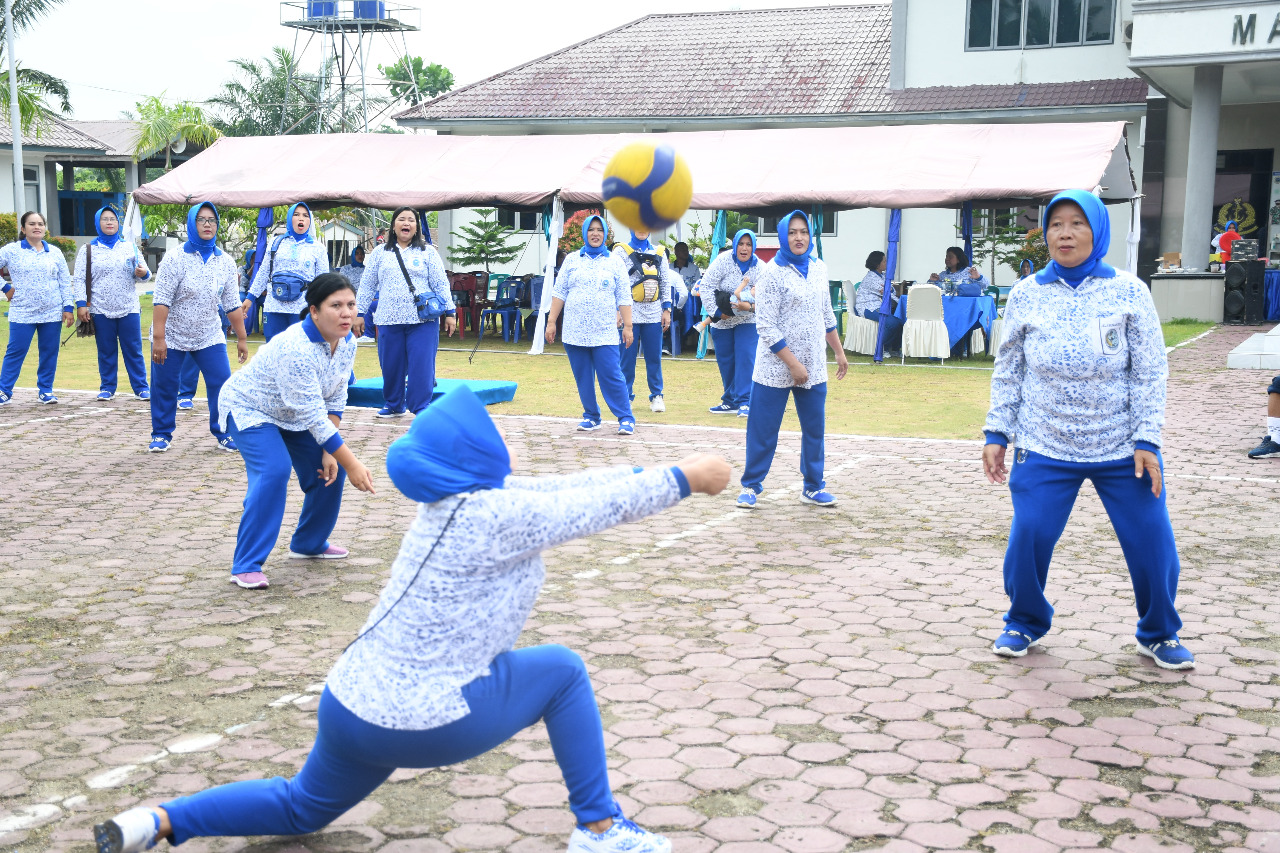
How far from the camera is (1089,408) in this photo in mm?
4789

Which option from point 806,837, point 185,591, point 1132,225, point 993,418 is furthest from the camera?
point 1132,225

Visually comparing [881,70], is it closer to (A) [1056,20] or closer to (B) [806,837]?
(A) [1056,20]

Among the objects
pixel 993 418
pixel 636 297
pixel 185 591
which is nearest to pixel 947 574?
pixel 993 418

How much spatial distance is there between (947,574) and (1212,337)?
16.0 m

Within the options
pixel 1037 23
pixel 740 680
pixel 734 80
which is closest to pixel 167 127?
pixel 734 80

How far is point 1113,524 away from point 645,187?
230cm

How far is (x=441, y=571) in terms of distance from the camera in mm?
3078

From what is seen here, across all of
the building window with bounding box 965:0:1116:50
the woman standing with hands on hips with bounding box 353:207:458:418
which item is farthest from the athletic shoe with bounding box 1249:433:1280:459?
the building window with bounding box 965:0:1116:50

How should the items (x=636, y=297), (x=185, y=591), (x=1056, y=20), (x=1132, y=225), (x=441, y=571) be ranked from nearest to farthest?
1. (x=441, y=571)
2. (x=185, y=591)
3. (x=636, y=297)
4. (x=1132, y=225)
5. (x=1056, y=20)

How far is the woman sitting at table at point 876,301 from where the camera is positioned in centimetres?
1894

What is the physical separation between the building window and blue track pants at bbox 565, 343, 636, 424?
21.2 metres

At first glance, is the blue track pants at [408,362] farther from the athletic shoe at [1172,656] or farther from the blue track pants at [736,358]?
the athletic shoe at [1172,656]

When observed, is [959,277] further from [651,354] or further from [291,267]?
[291,267]

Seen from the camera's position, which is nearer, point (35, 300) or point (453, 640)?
point (453, 640)
